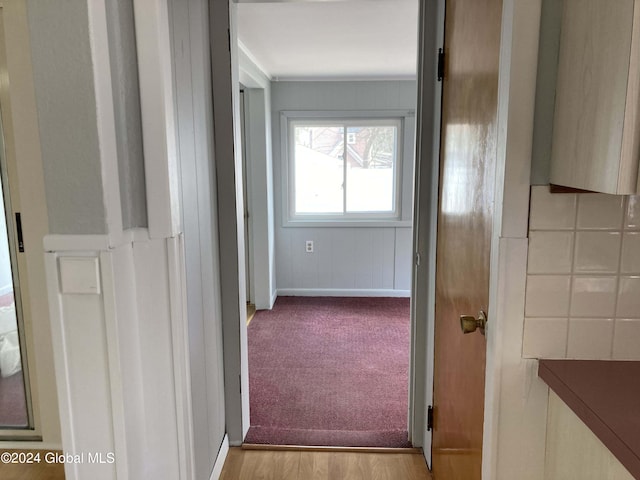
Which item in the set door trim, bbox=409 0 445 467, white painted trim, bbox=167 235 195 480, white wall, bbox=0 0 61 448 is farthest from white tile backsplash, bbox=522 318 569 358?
white wall, bbox=0 0 61 448

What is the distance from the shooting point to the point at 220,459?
2.06 meters

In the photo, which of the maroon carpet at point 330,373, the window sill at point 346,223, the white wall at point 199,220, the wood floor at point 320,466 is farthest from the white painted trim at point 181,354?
the window sill at point 346,223

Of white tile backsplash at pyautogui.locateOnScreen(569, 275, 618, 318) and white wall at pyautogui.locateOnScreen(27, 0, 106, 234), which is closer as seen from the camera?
white wall at pyautogui.locateOnScreen(27, 0, 106, 234)

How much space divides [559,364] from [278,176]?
3909 mm

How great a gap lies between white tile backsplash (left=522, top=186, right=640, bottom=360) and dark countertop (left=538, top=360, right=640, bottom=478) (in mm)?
40

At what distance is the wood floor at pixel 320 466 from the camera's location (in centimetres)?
204

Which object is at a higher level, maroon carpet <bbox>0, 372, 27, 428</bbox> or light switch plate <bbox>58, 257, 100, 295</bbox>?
light switch plate <bbox>58, 257, 100, 295</bbox>

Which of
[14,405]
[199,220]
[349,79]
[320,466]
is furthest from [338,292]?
[199,220]

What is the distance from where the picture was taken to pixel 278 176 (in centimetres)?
477

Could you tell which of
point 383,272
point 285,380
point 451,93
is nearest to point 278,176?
point 383,272

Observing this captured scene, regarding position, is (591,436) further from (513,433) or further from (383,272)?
(383,272)

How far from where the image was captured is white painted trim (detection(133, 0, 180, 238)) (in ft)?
3.86

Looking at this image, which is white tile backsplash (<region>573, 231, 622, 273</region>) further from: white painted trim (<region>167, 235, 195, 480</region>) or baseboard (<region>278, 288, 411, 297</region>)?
baseboard (<region>278, 288, 411, 297</region>)

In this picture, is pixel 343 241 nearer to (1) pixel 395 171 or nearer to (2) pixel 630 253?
(1) pixel 395 171
